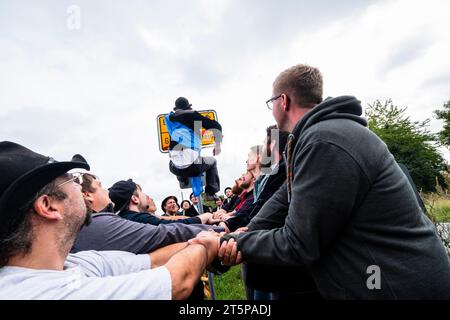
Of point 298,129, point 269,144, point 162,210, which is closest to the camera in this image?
point 298,129

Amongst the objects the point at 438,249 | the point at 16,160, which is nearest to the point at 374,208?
the point at 438,249

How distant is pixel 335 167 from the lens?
147 cm

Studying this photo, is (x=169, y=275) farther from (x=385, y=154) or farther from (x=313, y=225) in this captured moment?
(x=385, y=154)

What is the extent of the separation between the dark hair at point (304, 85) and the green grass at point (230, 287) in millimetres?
3613

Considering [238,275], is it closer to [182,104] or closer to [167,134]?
[167,134]

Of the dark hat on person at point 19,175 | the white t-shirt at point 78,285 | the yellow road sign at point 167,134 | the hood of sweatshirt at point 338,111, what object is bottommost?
the white t-shirt at point 78,285

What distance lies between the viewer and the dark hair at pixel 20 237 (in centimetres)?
141

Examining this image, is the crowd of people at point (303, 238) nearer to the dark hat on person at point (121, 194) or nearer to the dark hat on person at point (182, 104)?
the dark hat on person at point (121, 194)

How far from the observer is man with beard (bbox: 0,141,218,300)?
1.30 meters

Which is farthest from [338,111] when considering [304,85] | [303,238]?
[303,238]

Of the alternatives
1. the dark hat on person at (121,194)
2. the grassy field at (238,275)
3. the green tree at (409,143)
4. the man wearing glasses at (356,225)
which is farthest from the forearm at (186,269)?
the green tree at (409,143)

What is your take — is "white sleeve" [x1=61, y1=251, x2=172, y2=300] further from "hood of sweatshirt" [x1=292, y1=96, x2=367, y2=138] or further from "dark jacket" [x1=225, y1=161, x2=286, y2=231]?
"dark jacket" [x1=225, y1=161, x2=286, y2=231]

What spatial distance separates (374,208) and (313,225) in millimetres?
296

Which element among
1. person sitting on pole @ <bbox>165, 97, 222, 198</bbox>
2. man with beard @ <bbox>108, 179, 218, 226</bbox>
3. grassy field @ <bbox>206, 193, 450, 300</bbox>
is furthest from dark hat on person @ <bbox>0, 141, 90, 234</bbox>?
grassy field @ <bbox>206, 193, 450, 300</bbox>
